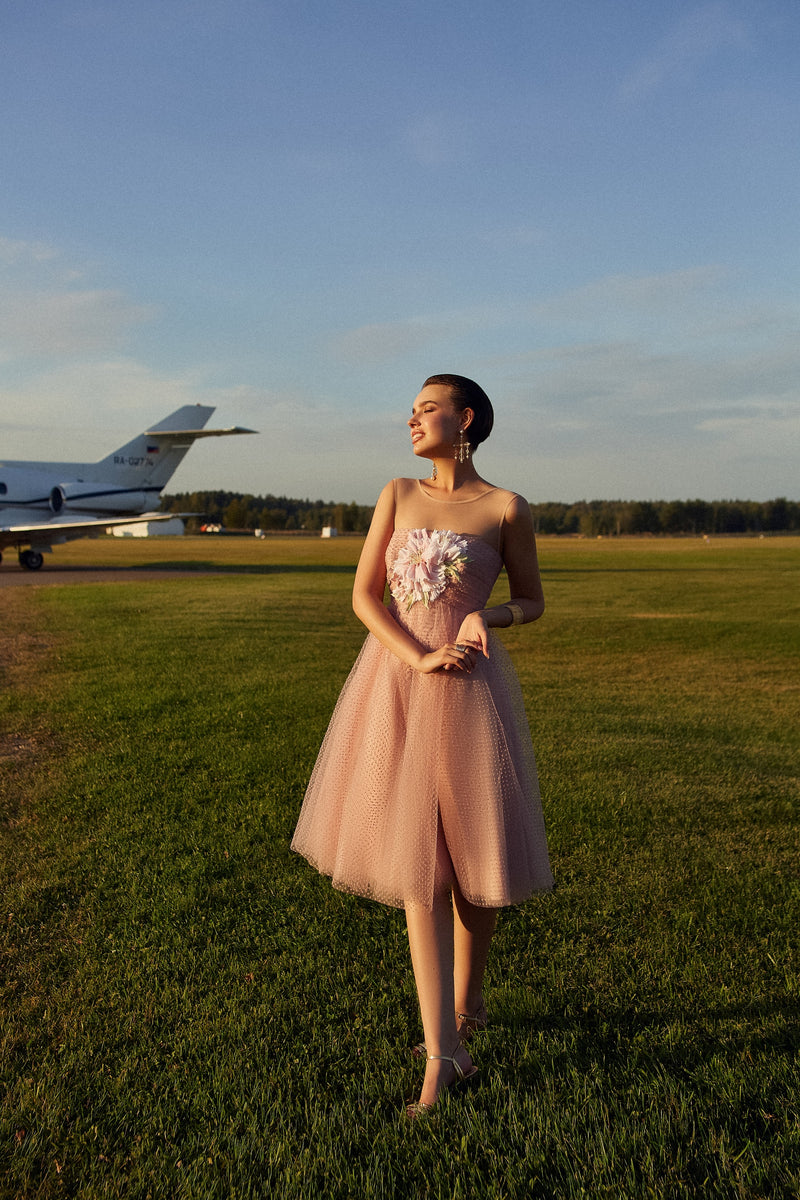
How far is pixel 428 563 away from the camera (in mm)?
2748

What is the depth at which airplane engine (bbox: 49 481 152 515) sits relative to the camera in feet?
116

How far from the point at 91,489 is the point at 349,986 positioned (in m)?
36.5

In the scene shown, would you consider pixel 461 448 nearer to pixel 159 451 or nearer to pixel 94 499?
pixel 94 499

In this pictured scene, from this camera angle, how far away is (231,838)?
5117mm

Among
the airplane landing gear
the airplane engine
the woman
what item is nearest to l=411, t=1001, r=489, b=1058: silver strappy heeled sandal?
the woman

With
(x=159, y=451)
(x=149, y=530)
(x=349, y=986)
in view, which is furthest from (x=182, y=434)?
(x=149, y=530)

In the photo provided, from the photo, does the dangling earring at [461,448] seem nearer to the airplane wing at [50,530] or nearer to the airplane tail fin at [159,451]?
the airplane wing at [50,530]

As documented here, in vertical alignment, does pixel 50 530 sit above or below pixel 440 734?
above

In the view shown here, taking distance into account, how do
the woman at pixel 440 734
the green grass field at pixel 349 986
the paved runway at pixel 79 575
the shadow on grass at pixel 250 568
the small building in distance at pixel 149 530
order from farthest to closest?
1. the small building in distance at pixel 149 530
2. the shadow on grass at pixel 250 568
3. the paved runway at pixel 79 575
4. the woman at pixel 440 734
5. the green grass field at pixel 349 986

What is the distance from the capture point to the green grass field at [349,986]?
243 cm

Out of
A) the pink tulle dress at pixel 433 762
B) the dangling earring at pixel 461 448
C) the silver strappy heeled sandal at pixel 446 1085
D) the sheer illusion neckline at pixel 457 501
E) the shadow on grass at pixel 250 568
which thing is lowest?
the shadow on grass at pixel 250 568

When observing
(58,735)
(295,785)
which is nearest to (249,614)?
(58,735)

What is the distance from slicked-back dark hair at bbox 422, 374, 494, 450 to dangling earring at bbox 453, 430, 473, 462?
0.03 metres

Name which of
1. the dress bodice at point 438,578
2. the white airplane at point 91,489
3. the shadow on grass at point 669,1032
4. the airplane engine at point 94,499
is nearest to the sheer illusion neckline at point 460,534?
the dress bodice at point 438,578
